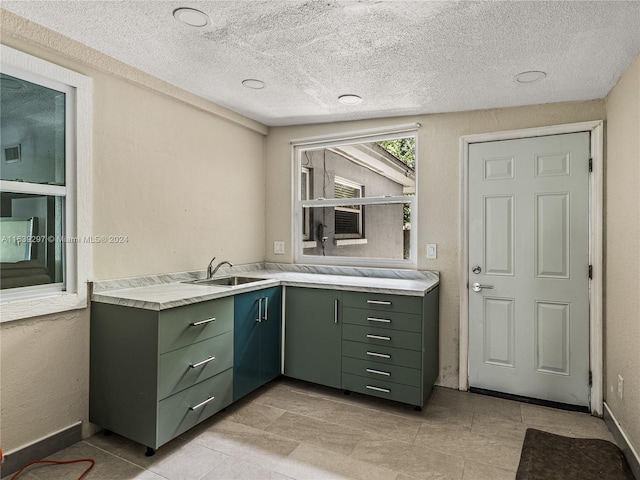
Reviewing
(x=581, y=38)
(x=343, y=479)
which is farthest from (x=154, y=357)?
(x=581, y=38)

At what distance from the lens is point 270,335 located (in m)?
2.99

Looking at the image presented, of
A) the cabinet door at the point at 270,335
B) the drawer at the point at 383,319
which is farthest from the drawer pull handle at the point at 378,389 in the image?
the cabinet door at the point at 270,335

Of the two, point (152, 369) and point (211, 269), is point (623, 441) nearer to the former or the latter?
point (152, 369)

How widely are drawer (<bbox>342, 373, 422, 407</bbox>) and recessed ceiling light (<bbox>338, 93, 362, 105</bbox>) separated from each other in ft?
6.95

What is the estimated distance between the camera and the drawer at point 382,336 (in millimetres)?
2621

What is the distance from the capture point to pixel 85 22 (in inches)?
75.3

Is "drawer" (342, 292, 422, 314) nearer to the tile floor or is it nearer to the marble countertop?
the marble countertop

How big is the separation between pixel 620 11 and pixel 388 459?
8.25 ft

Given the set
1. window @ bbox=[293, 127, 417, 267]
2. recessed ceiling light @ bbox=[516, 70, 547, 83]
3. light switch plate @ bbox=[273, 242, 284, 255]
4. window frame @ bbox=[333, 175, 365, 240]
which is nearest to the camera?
recessed ceiling light @ bbox=[516, 70, 547, 83]

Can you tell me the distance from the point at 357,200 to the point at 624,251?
6.61ft

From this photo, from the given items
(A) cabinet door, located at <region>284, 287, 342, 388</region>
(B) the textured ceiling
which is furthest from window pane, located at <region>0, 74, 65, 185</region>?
(A) cabinet door, located at <region>284, 287, 342, 388</region>

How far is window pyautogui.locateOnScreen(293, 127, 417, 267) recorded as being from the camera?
3.38m

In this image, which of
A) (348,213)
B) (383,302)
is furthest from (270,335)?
(348,213)

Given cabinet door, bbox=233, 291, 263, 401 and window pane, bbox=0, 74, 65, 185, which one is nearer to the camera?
window pane, bbox=0, 74, 65, 185
